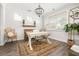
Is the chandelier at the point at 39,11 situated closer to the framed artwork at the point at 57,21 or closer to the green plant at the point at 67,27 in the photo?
the framed artwork at the point at 57,21

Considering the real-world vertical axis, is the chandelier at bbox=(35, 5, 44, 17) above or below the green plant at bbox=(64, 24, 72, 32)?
above

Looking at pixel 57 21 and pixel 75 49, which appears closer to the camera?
pixel 75 49

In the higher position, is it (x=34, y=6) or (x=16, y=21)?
(x=34, y=6)

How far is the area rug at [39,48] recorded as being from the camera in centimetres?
194

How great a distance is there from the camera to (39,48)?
2.05m

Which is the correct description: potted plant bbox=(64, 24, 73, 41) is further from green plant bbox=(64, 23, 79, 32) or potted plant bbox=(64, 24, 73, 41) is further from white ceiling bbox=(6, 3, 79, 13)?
white ceiling bbox=(6, 3, 79, 13)

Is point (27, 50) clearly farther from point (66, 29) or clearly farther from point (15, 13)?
point (66, 29)

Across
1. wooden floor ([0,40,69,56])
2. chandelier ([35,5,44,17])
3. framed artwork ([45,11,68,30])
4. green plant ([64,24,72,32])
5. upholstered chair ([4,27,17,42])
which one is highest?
chandelier ([35,5,44,17])

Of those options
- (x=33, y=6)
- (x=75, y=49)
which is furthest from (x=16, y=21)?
(x=75, y=49)

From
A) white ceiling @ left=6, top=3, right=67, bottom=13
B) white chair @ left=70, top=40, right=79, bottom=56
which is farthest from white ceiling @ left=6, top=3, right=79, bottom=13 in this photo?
white chair @ left=70, top=40, right=79, bottom=56

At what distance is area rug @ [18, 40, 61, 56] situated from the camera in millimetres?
1943

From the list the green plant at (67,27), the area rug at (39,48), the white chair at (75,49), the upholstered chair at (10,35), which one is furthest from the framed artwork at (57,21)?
the upholstered chair at (10,35)

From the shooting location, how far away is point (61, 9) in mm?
2010

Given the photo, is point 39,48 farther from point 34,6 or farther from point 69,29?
point 34,6
